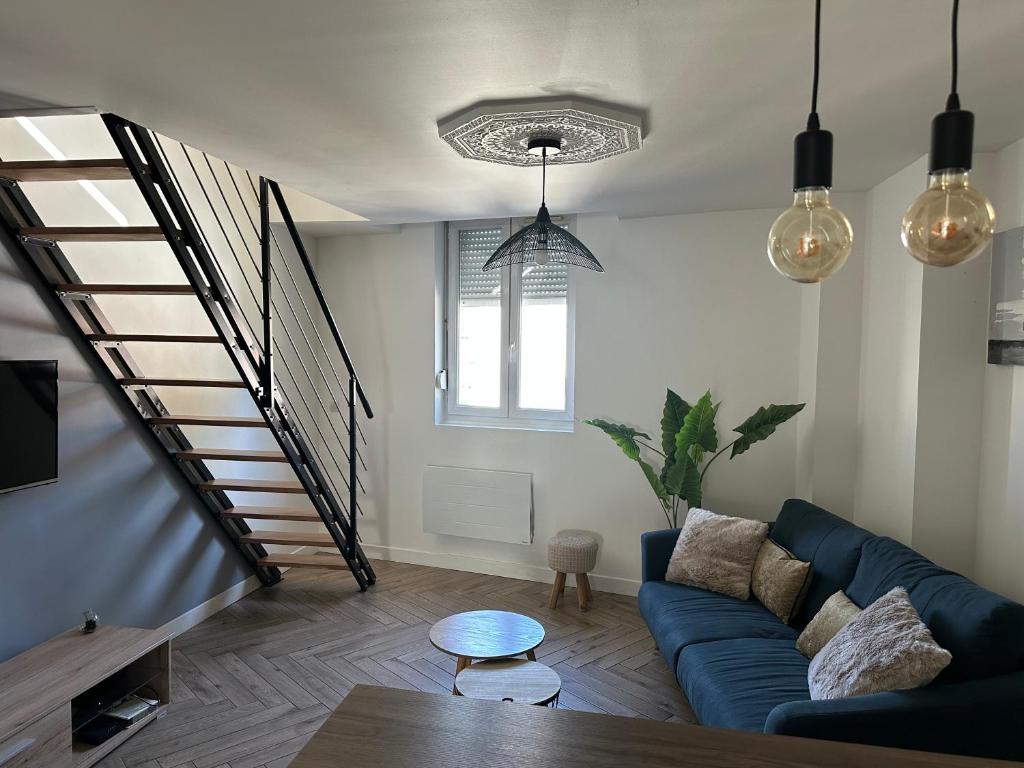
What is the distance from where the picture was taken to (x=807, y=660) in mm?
2500

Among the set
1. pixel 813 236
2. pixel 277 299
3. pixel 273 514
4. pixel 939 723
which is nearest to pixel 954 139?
pixel 813 236

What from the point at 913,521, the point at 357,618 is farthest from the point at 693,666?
the point at 357,618

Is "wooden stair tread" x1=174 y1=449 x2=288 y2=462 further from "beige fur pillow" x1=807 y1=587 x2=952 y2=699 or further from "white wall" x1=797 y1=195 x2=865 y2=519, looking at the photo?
"white wall" x1=797 y1=195 x2=865 y2=519

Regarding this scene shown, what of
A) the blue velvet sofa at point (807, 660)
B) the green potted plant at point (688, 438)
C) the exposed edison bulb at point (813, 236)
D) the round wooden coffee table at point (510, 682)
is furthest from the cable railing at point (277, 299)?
the exposed edison bulb at point (813, 236)

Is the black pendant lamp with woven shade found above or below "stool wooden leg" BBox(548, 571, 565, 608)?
above

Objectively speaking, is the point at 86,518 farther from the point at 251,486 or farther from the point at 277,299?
the point at 277,299

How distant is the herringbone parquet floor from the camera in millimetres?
2709

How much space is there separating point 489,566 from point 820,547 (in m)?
2.34

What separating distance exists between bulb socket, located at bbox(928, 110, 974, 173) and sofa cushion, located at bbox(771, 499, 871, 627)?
6.92 feet

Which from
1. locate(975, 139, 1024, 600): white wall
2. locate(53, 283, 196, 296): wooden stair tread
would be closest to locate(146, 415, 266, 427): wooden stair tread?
locate(53, 283, 196, 296): wooden stair tread

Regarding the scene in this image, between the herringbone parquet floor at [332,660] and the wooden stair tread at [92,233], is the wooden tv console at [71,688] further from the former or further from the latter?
the wooden stair tread at [92,233]

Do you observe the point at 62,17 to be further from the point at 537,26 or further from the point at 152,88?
the point at 537,26

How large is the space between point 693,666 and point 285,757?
5.25ft

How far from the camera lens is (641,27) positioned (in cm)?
165
